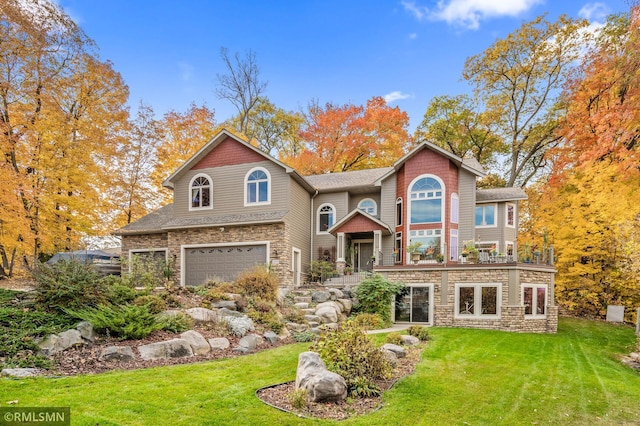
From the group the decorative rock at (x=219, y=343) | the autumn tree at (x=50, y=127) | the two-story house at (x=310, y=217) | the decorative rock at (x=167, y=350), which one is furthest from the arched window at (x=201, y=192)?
the decorative rock at (x=167, y=350)

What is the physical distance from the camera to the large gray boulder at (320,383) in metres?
4.93

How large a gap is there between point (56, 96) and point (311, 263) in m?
14.6

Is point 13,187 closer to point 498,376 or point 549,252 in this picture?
point 498,376

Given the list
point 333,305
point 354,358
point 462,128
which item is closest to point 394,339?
point 354,358

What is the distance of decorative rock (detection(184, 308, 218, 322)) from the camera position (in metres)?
8.95

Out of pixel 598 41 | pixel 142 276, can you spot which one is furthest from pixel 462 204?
pixel 142 276

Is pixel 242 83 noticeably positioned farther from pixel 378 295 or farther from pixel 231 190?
pixel 378 295

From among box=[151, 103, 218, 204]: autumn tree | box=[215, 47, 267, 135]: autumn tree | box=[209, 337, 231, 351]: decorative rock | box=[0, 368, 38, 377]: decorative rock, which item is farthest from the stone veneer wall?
box=[215, 47, 267, 135]: autumn tree

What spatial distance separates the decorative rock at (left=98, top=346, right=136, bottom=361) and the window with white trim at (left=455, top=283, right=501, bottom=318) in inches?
426

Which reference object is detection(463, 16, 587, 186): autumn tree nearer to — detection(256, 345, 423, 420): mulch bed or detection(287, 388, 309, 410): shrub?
detection(256, 345, 423, 420): mulch bed

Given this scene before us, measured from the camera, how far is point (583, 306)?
669 inches

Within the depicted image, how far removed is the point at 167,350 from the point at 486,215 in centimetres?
1517

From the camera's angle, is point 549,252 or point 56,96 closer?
point 549,252

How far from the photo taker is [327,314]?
39.2ft
